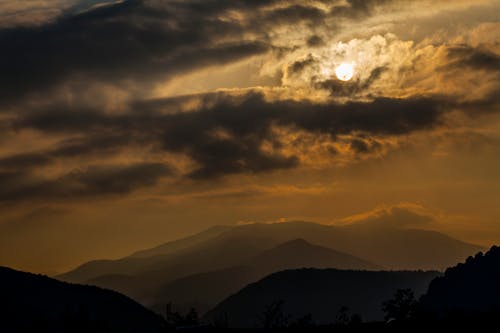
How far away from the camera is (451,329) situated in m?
114

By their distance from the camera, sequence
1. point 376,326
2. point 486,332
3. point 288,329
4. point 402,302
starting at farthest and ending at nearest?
point 402,302 → point 288,329 → point 376,326 → point 486,332

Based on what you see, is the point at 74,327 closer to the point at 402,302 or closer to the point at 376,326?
the point at 402,302

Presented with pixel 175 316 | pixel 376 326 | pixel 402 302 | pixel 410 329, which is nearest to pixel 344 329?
pixel 376 326

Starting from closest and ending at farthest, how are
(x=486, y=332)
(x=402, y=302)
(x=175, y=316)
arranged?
1. (x=486, y=332)
2. (x=402, y=302)
3. (x=175, y=316)

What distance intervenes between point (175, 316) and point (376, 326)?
81.9 metres

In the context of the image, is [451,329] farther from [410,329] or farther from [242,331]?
[242,331]

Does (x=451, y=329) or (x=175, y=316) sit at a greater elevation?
(x=175, y=316)

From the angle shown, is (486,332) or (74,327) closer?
(486,332)

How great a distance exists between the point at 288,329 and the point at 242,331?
301 inches

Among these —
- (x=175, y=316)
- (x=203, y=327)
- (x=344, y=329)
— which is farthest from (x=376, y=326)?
(x=175, y=316)

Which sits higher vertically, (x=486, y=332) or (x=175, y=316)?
(x=175, y=316)

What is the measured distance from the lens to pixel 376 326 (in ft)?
418

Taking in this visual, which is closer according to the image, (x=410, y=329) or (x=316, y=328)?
(x=410, y=329)

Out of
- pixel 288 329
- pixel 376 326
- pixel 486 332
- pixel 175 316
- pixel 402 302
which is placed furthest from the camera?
pixel 175 316
